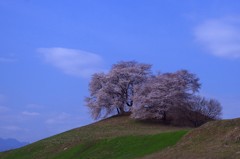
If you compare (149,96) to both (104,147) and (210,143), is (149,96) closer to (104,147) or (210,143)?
(104,147)

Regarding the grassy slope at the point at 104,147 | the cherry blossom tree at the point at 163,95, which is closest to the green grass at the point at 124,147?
the grassy slope at the point at 104,147

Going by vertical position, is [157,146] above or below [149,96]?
below

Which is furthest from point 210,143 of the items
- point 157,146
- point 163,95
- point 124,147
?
point 163,95

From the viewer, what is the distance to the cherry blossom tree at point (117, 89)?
63.9 meters

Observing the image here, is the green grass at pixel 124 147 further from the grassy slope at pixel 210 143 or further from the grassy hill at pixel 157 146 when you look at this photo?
the grassy slope at pixel 210 143

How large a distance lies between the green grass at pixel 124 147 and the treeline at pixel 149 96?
18.4m

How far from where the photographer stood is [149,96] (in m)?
56.6

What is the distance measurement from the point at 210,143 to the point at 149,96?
30.3m

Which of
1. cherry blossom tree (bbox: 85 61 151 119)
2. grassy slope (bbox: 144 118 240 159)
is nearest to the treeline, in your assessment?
cherry blossom tree (bbox: 85 61 151 119)

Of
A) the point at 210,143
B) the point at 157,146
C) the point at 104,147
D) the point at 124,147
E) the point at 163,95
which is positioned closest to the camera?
the point at 210,143

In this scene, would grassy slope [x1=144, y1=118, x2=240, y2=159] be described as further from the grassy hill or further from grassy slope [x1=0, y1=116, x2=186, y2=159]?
grassy slope [x1=0, y1=116, x2=186, y2=159]

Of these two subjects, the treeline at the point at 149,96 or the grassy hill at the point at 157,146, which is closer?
the grassy hill at the point at 157,146

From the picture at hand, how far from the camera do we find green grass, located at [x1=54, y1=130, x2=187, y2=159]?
32000 millimetres

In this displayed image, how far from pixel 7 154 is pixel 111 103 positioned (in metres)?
19.9
